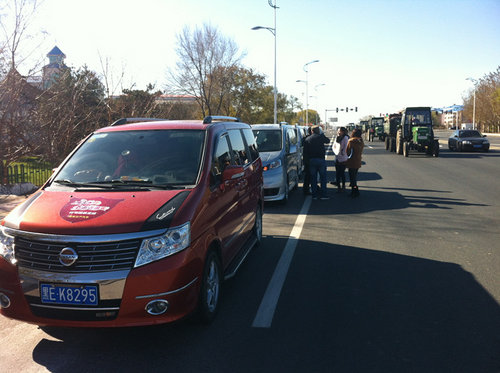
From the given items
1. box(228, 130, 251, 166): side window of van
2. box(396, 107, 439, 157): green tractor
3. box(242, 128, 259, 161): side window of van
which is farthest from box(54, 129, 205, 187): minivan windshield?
box(396, 107, 439, 157): green tractor

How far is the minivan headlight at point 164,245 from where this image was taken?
3.42 metres

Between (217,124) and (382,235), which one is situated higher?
(217,124)

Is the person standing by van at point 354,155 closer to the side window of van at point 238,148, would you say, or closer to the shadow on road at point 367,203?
the shadow on road at point 367,203

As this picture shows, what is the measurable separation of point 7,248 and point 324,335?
2.63 m

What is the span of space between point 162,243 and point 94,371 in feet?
3.33

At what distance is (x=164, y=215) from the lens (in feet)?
11.8

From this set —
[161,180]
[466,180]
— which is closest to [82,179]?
[161,180]

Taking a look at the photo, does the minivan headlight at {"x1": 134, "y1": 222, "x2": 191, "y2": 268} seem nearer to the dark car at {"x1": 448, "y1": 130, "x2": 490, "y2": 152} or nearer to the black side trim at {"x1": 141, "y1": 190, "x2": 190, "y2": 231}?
the black side trim at {"x1": 141, "y1": 190, "x2": 190, "y2": 231}

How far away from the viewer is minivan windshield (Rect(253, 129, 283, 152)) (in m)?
11.2

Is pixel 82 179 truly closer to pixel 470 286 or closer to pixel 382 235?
pixel 470 286

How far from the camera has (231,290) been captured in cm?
498

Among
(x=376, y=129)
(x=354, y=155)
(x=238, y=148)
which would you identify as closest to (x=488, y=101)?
(x=376, y=129)

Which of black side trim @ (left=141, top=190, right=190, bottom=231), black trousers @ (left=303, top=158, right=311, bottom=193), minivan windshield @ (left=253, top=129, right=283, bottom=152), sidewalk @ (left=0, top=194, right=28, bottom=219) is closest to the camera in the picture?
black side trim @ (left=141, top=190, right=190, bottom=231)

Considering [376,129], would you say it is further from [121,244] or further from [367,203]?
[121,244]
